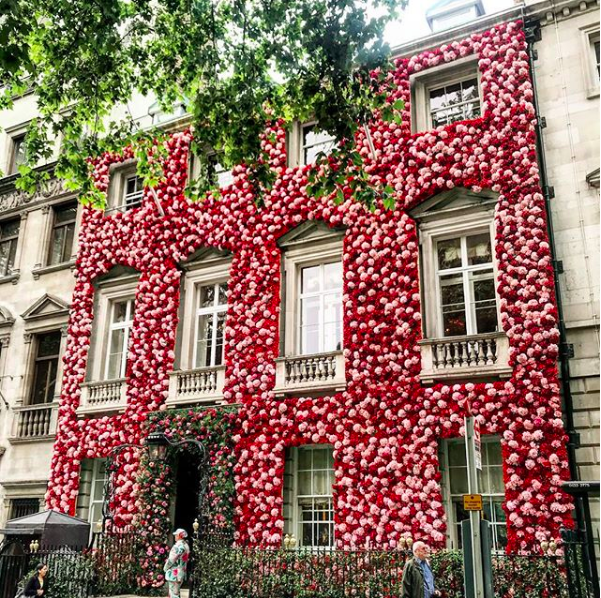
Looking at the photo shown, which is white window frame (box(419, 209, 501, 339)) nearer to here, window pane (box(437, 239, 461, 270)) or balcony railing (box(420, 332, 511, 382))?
window pane (box(437, 239, 461, 270))

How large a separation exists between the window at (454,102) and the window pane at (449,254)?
322 cm

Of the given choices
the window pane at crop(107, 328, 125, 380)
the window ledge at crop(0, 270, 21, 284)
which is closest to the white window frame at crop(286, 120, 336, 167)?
the window pane at crop(107, 328, 125, 380)

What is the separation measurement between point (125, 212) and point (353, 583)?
13621mm

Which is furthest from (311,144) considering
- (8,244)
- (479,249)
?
(8,244)

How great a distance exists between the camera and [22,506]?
2036cm

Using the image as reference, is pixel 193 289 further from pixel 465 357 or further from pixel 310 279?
pixel 465 357

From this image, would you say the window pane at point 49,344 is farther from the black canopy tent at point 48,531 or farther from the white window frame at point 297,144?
the white window frame at point 297,144

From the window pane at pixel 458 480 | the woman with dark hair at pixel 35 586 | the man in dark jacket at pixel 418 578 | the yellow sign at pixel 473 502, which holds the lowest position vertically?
the woman with dark hair at pixel 35 586

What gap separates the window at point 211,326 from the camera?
60.6ft

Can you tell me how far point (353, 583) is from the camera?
12711mm

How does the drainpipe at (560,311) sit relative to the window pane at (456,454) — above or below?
above

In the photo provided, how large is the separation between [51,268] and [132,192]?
368cm

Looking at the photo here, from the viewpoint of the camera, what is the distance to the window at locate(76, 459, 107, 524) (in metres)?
19.1

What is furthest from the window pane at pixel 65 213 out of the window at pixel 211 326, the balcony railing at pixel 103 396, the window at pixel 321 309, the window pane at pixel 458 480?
the window pane at pixel 458 480
